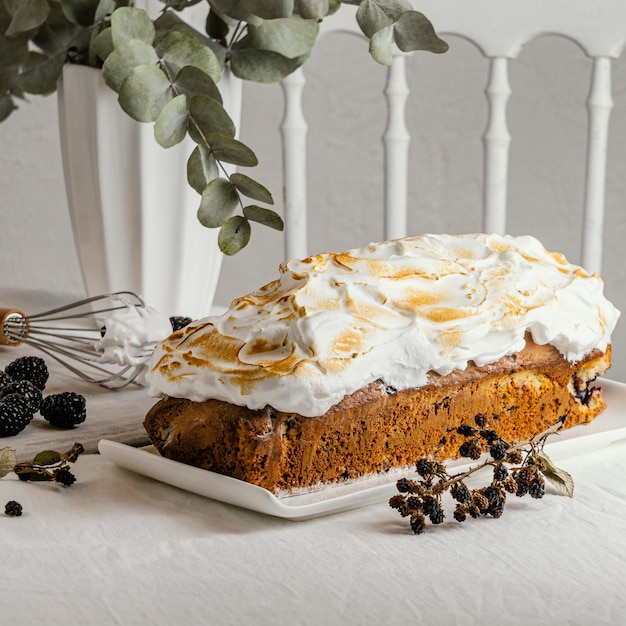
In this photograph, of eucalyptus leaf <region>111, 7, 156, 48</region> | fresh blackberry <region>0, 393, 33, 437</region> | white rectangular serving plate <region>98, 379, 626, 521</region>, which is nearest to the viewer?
white rectangular serving plate <region>98, 379, 626, 521</region>

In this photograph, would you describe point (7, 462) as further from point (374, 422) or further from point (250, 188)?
point (250, 188)

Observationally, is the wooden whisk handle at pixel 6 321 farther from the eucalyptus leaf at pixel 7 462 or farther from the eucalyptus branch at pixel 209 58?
the eucalyptus leaf at pixel 7 462

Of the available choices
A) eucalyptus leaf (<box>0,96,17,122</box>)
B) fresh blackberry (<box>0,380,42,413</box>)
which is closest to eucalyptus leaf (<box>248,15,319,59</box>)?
eucalyptus leaf (<box>0,96,17,122</box>)

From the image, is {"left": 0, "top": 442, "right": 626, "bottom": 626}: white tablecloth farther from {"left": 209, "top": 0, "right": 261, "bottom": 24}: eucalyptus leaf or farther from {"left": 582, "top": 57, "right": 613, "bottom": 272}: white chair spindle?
{"left": 582, "top": 57, "right": 613, "bottom": 272}: white chair spindle

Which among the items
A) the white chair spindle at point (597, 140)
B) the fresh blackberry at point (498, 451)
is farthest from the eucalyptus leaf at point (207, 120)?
the white chair spindle at point (597, 140)

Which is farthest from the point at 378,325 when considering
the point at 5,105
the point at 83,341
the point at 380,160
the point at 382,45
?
the point at 380,160

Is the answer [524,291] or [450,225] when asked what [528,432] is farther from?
[450,225]
